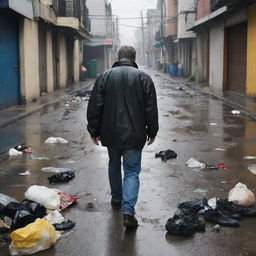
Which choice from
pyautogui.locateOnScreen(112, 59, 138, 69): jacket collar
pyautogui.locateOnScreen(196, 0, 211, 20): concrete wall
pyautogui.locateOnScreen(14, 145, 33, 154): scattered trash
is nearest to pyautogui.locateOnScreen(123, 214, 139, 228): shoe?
pyautogui.locateOnScreen(112, 59, 138, 69): jacket collar

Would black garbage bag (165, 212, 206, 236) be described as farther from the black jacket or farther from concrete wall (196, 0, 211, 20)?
concrete wall (196, 0, 211, 20)

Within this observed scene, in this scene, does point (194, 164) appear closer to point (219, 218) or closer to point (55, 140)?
point (219, 218)

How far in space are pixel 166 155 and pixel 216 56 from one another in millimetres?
21121

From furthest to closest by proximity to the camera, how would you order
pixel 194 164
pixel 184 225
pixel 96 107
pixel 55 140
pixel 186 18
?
pixel 186 18 → pixel 55 140 → pixel 194 164 → pixel 96 107 → pixel 184 225

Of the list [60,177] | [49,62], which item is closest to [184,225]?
[60,177]

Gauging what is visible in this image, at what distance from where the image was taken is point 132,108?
17.9 feet

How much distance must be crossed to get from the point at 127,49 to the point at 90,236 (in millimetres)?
1997

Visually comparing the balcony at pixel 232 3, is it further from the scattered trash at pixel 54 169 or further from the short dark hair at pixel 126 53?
the short dark hair at pixel 126 53

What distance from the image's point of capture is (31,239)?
188 inches

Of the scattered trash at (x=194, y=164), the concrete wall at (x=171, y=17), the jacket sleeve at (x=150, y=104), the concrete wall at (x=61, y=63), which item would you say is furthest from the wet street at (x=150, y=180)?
the concrete wall at (x=171, y=17)

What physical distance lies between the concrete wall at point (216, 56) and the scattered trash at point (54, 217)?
22.8 meters

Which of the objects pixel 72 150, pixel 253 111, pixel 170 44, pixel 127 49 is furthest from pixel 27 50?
pixel 170 44

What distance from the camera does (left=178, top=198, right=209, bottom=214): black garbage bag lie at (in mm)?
5898

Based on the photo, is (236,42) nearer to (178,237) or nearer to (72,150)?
(72,150)
